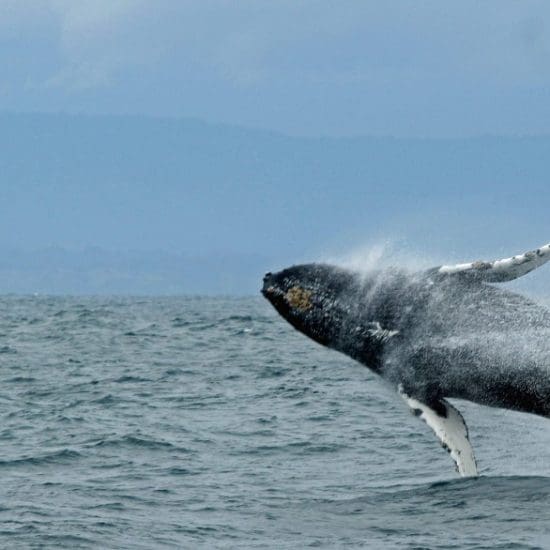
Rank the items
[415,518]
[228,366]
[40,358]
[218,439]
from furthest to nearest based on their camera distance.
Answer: [40,358] → [228,366] → [218,439] → [415,518]

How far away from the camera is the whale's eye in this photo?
1541 cm

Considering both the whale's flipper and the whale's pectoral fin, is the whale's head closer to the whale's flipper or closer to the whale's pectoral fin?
the whale's flipper

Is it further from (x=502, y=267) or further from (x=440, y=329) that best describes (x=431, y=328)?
(x=502, y=267)

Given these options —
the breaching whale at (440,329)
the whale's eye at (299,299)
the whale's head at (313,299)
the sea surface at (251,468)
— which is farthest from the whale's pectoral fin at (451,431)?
the whale's eye at (299,299)

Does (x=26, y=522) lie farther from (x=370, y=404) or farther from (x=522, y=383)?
(x=370, y=404)

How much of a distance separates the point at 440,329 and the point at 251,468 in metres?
4.39

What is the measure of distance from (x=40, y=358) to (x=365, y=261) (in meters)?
26.2

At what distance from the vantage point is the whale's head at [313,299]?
15.4m

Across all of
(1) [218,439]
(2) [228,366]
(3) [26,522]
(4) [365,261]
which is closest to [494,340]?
(4) [365,261]

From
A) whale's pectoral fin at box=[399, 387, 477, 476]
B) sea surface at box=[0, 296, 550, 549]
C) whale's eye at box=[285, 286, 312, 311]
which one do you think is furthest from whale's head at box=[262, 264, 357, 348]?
whale's pectoral fin at box=[399, 387, 477, 476]

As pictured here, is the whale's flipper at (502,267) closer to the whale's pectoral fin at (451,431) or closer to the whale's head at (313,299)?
the whale's head at (313,299)

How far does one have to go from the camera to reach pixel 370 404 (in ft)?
84.2

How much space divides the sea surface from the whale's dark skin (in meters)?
0.80

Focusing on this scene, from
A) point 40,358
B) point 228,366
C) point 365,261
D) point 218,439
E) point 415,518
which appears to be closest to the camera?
point 415,518
